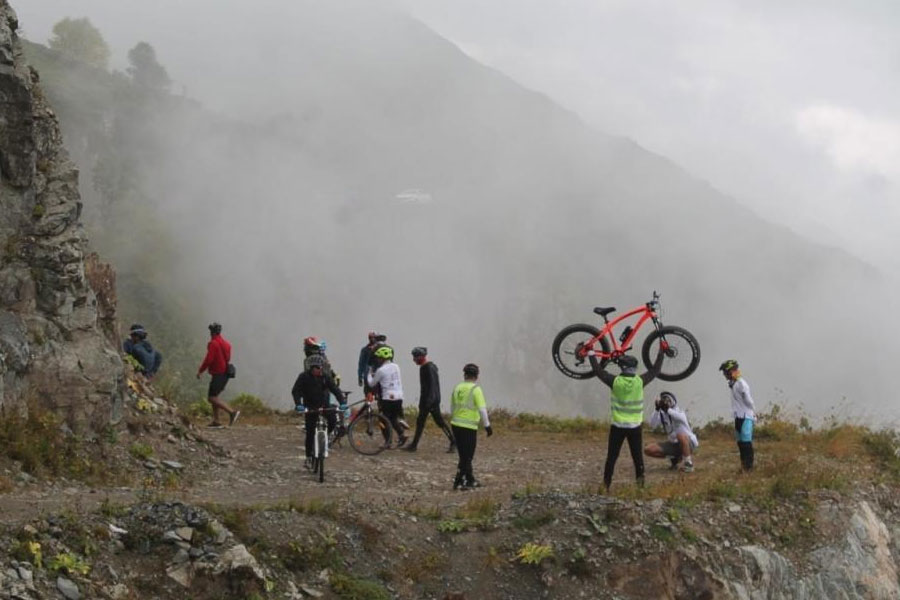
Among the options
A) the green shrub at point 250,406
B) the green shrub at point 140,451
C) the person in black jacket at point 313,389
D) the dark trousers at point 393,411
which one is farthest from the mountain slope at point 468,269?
the green shrub at point 140,451

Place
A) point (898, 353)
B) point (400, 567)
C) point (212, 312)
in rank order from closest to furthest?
point (400, 567) < point (212, 312) < point (898, 353)

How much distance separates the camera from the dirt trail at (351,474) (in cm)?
1308

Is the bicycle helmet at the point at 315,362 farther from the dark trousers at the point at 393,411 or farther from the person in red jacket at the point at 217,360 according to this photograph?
the person in red jacket at the point at 217,360

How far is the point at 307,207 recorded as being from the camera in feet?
529

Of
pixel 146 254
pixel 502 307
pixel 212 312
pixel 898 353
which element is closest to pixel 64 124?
pixel 146 254

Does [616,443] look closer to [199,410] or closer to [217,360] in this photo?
[217,360]

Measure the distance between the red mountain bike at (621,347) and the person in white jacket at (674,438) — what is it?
58cm

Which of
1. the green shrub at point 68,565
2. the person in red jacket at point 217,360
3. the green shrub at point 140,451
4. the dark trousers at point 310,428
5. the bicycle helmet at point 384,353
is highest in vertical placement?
the bicycle helmet at point 384,353

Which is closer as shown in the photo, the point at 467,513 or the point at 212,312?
the point at 467,513

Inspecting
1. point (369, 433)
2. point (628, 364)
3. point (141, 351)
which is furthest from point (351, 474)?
point (141, 351)

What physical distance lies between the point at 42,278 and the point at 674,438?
12.6 meters

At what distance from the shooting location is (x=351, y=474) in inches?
670

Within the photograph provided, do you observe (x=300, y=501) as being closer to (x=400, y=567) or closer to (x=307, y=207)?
(x=400, y=567)

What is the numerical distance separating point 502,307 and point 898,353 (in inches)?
3497
